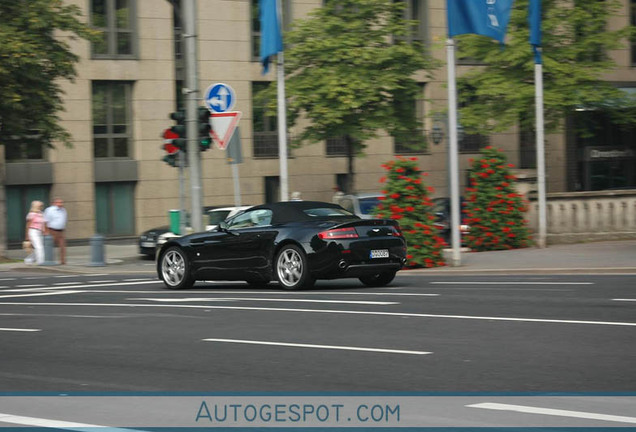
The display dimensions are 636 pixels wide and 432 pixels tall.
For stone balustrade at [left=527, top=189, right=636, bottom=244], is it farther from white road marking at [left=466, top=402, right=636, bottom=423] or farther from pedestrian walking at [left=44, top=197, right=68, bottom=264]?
white road marking at [left=466, top=402, right=636, bottom=423]

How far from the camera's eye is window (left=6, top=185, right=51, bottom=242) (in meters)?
38.1

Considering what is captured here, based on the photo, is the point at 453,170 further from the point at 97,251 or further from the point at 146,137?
the point at 146,137

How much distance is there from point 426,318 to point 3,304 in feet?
23.3

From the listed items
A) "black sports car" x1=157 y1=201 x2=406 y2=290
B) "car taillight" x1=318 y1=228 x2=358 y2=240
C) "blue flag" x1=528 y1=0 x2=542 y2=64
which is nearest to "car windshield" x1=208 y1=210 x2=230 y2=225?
"blue flag" x1=528 y1=0 x2=542 y2=64

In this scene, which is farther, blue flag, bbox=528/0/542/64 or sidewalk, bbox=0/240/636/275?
blue flag, bbox=528/0/542/64

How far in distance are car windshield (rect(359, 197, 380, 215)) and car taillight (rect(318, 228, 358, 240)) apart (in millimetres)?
11959

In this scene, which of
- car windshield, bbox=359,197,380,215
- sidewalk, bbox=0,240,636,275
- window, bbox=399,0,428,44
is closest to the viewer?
sidewalk, bbox=0,240,636,275

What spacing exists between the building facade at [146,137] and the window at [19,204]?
0.03 m

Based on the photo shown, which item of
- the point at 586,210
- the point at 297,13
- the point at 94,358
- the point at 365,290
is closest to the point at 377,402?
the point at 94,358

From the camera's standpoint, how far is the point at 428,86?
149ft

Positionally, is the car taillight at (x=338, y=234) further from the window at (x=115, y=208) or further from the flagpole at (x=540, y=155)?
the window at (x=115, y=208)

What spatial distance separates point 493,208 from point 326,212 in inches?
398

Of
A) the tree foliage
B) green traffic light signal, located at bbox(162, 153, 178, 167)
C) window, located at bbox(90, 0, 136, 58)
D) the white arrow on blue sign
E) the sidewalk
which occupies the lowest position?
the sidewalk

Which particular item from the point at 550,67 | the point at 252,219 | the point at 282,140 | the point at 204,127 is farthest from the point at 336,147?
the point at 252,219
